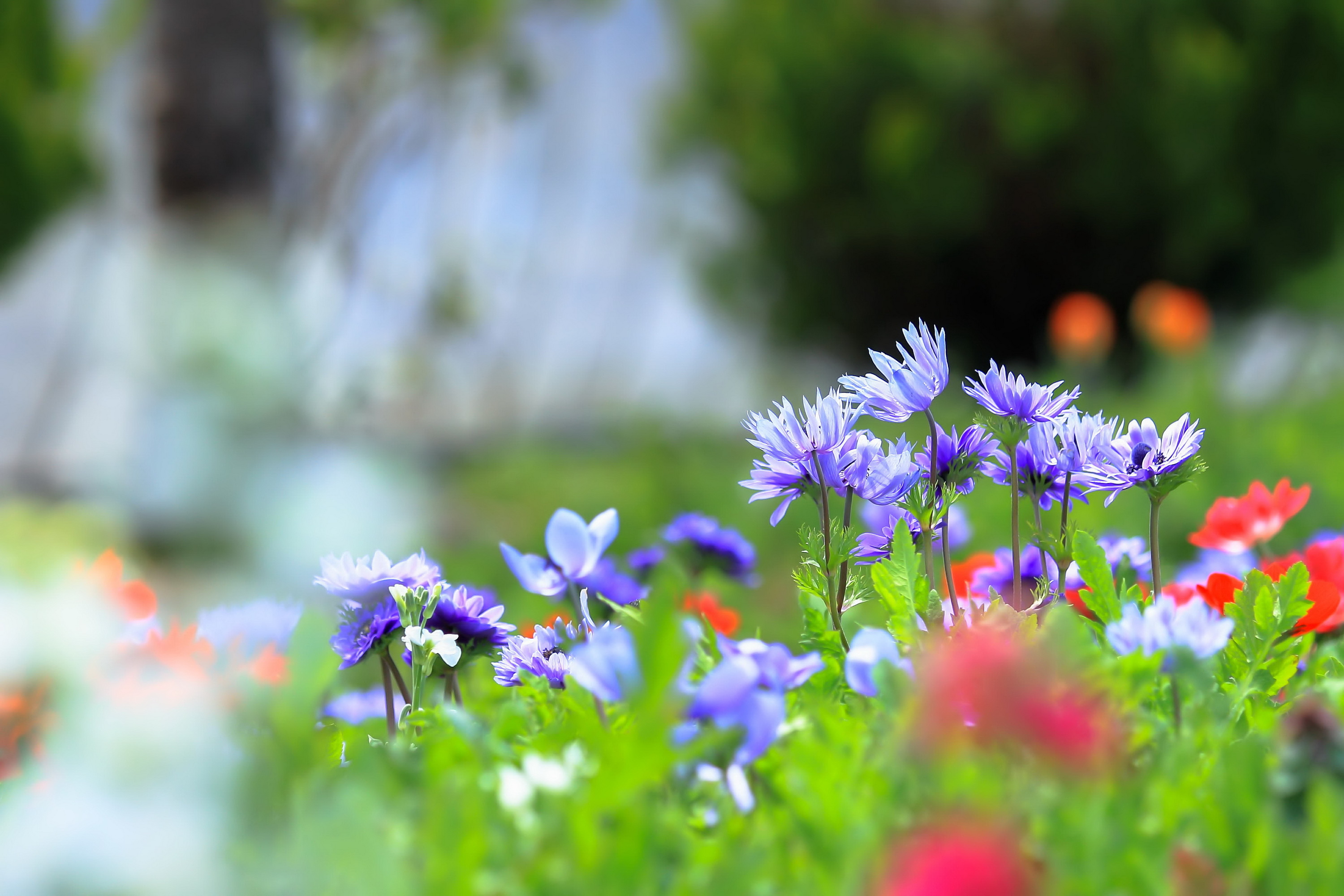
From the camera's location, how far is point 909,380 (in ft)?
3.07

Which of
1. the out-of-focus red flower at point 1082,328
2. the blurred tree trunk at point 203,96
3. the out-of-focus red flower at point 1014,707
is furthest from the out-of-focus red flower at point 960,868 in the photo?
the out-of-focus red flower at point 1082,328

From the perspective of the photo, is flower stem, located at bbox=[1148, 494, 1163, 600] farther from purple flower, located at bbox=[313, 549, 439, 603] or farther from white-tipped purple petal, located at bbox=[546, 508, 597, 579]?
purple flower, located at bbox=[313, 549, 439, 603]

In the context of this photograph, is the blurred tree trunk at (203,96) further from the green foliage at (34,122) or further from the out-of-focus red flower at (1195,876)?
the green foliage at (34,122)

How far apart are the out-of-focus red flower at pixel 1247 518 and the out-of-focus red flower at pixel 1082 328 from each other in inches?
194

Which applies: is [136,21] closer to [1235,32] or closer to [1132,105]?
[1132,105]

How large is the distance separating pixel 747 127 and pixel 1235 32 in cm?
372

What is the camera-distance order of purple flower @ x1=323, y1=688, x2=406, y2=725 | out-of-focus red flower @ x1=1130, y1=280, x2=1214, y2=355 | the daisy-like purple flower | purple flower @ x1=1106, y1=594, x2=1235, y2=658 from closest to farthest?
purple flower @ x1=1106, y1=594, x2=1235, y2=658, the daisy-like purple flower, purple flower @ x1=323, y1=688, x2=406, y2=725, out-of-focus red flower @ x1=1130, y1=280, x2=1214, y2=355

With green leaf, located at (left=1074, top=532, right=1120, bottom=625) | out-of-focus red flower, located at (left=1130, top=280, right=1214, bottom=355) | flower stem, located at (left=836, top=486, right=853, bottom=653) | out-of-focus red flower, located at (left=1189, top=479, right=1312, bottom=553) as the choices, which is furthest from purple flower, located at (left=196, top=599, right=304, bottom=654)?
out-of-focus red flower, located at (left=1130, top=280, right=1214, bottom=355)

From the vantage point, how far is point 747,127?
8.94 metres

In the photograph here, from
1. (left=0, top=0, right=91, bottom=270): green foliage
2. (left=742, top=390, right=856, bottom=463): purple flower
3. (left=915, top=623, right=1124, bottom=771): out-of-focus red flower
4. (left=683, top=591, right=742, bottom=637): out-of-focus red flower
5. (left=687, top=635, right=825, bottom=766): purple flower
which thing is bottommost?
(left=915, top=623, right=1124, bottom=771): out-of-focus red flower

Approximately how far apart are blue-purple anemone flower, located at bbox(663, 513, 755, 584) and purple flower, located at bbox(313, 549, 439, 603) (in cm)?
45

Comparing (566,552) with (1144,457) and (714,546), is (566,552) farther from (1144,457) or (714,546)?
(1144,457)

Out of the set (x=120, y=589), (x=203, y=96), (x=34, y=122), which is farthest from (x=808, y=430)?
(x=34, y=122)

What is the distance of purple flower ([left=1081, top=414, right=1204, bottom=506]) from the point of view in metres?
0.98
